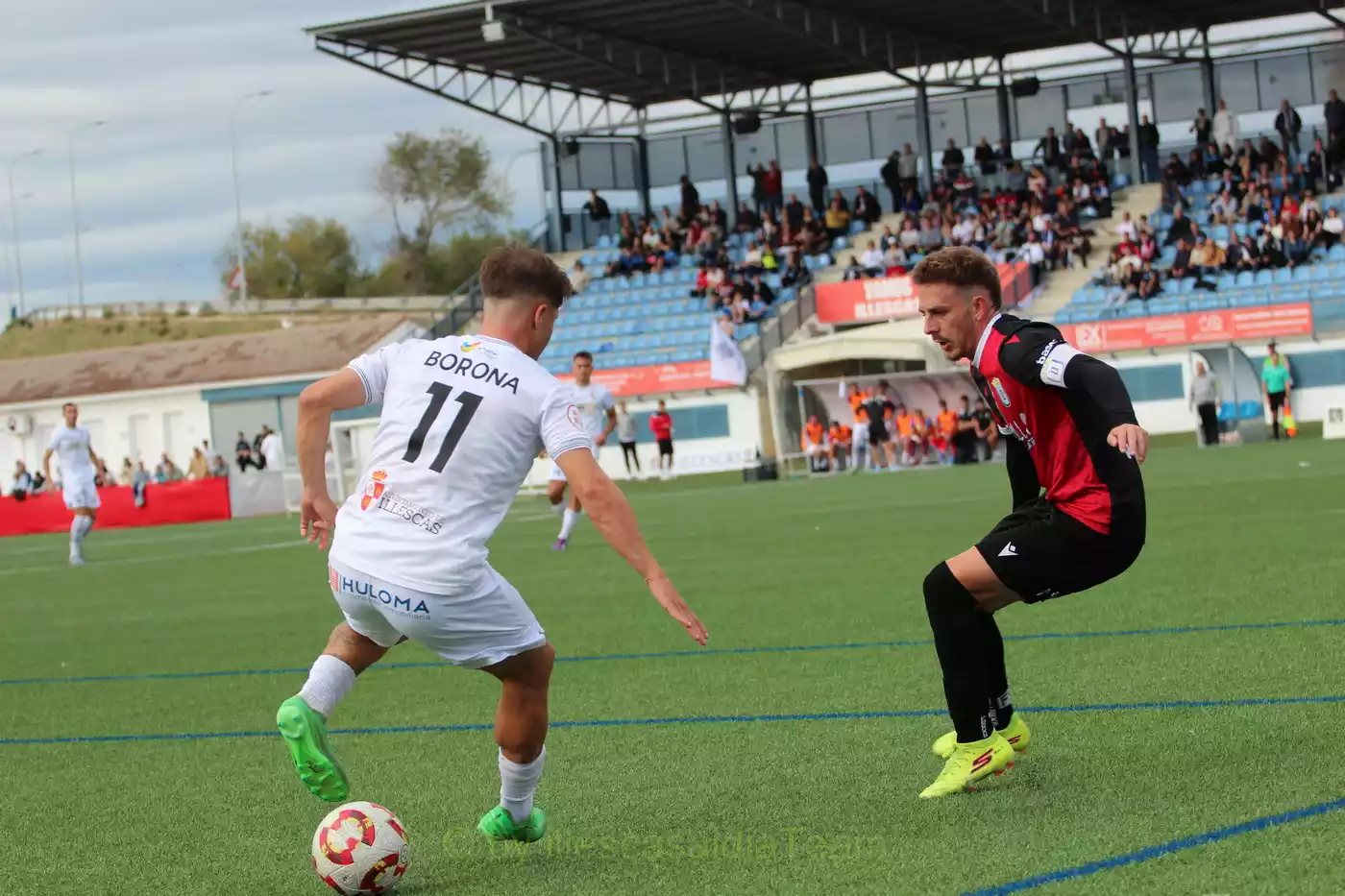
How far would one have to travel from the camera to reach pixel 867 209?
1746 inches

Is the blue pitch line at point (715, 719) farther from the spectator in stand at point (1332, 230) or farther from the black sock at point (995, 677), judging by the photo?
the spectator in stand at point (1332, 230)

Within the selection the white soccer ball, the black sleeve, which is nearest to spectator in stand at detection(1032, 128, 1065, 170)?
the black sleeve

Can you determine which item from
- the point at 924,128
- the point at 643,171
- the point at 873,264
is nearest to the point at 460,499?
the point at 873,264

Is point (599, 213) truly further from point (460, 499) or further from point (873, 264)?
point (460, 499)

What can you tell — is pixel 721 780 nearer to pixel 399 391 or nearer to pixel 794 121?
pixel 399 391

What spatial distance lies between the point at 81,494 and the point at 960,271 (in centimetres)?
1810

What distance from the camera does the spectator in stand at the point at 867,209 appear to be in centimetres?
4425

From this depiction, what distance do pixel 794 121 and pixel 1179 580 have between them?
3870 centimetres

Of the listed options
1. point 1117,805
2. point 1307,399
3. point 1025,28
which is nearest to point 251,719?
point 1117,805

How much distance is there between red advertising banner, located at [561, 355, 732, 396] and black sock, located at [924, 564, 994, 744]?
32164 mm

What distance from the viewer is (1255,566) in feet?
35.3

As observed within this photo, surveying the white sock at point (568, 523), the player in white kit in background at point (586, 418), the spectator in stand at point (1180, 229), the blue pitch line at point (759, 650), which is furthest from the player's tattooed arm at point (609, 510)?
the spectator in stand at point (1180, 229)

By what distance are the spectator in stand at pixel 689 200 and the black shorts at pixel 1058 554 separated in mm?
42679

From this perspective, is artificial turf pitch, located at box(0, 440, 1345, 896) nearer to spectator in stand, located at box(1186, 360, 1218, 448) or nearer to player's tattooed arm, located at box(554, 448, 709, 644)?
player's tattooed arm, located at box(554, 448, 709, 644)
